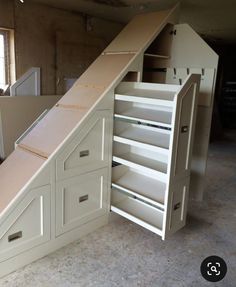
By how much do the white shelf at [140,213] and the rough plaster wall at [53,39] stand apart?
214 cm

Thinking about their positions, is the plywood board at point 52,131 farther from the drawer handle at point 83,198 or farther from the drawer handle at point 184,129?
the drawer handle at point 184,129

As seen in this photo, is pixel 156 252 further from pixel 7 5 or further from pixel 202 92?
pixel 7 5

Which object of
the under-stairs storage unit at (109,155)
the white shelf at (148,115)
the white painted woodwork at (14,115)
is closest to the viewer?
the under-stairs storage unit at (109,155)

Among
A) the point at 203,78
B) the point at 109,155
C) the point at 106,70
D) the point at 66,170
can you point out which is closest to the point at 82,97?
the point at 106,70

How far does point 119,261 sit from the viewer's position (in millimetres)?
2182

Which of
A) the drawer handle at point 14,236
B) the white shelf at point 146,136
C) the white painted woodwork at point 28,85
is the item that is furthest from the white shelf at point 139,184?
the white painted woodwork at point 28,85

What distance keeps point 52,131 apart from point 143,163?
871 mm

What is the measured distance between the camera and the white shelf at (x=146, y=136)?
235 centimetres

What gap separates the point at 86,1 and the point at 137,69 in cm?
143

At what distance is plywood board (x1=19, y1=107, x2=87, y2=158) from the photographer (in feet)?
7.08

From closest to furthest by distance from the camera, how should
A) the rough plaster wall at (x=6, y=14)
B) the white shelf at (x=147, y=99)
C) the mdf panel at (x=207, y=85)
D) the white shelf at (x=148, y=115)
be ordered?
the white shelf at (x=147, y=99) < the white shelf at (x=148, y=115) < the mdf panel at (x=207, y=85) < the rough plaster wall at (x=6, y=14)

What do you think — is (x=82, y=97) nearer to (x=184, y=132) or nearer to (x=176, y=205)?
(x=184, y=132)

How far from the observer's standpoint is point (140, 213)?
2.56 m

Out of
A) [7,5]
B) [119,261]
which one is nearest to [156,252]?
[119,261]
